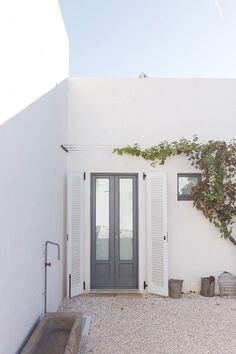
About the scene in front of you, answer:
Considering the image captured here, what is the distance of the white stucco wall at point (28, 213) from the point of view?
2.93m

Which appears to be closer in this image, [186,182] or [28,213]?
[28,213]

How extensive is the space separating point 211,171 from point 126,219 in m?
1.92

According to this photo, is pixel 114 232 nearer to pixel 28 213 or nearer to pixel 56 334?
pixel 56 334

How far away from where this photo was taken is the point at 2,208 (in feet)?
9.21

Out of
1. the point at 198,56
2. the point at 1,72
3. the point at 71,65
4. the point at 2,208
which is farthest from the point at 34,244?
the point at 198,56

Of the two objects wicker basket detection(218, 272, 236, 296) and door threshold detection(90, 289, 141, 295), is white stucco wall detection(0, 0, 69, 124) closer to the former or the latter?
door threshold detection(90, 289, 141, 295)

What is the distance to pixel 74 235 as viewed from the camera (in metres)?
6.09

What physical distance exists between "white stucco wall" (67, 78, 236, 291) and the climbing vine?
0.23 meters

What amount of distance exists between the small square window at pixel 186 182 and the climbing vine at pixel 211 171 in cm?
25

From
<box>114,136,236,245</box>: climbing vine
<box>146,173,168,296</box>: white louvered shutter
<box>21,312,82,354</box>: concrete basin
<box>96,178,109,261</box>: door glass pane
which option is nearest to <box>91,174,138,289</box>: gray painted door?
<box>96,178,109,261</box>: door glass pane

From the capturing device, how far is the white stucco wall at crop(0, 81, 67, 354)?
2930 millimetres

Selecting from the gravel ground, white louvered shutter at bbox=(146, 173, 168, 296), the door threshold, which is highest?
white louvered shutter at bbox=(146, 173, 168, 296)

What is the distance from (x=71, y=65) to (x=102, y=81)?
3.49ft

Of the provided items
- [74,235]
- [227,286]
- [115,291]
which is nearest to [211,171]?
[227,286]
